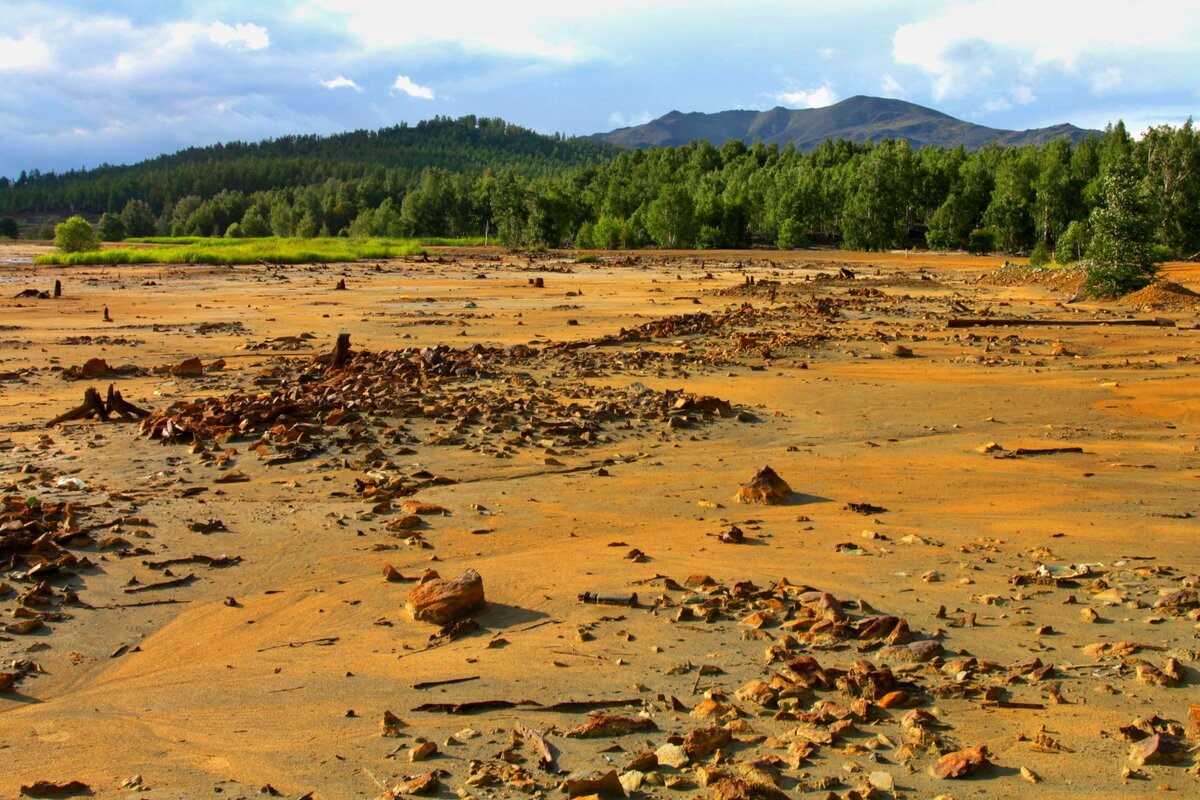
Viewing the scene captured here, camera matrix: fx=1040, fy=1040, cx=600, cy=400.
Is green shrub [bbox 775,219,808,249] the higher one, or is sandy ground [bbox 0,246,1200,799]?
green shrub [bbox 775,219,808,249]

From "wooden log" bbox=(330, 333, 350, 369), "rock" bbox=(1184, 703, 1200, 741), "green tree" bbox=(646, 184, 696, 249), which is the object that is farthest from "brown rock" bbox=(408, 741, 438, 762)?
"green tree" bbox=(646, 184, 696, 249)

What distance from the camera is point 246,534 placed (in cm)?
817

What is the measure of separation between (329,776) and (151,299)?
3464 centimetres

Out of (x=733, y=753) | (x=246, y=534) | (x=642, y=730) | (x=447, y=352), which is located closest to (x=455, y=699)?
(x=642, y=730)

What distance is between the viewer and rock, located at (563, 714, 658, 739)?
4.63 m

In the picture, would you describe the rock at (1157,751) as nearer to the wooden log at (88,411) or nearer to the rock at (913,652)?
the rock at (913,652)

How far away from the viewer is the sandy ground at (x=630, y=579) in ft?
14.9

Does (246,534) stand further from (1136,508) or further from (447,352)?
(447,352)

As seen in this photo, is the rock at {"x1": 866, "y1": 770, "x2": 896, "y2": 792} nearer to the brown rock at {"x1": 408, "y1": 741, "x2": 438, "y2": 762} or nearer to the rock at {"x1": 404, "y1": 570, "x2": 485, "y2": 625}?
the brown rock at {"x1": 408, "y1": 741, "x2": 438, "y2": 762}

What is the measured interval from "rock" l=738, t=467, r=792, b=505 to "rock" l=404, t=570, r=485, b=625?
10.7 feet

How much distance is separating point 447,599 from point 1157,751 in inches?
148

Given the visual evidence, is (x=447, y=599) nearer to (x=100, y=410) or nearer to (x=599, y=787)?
(x=599, y=787)

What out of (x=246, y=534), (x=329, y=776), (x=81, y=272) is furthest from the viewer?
(x=81, y=272)

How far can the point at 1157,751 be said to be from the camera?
4.26 m
